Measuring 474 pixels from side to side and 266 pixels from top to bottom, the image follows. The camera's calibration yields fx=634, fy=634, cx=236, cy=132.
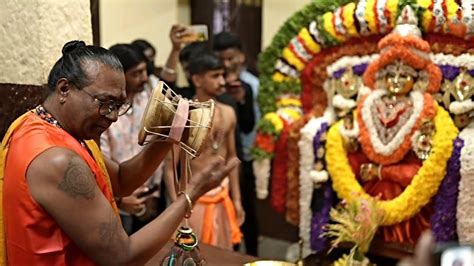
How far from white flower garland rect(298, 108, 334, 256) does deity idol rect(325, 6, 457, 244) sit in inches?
6.7

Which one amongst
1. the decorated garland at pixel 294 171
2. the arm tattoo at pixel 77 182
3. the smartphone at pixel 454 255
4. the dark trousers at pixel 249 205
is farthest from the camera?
the dark trousers at pixel 249 205

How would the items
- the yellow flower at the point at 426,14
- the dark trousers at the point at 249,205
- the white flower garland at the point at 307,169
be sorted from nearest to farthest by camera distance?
the yellow flower at the point at 426,14 → the white flower garland at the point at 307,169 → the dark trousers at the point at 249,205

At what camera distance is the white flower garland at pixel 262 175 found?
3.60m

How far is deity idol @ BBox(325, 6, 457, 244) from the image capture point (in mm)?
2918

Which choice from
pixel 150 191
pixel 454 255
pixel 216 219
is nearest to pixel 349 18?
pixel 216 219

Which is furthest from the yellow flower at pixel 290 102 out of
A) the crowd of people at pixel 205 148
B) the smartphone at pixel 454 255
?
the smartphone at pixel 454 255

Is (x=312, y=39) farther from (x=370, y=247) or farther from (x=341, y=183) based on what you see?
(x=370, y=247)

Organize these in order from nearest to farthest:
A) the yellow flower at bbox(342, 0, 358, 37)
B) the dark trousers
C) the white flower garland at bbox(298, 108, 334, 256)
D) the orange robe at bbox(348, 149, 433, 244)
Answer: the orange robe at bbox(348, 149, 433, 244)
the yellow flower at bbox(342, 0, 358, 37)
the white flower garland at bbox(298, 108, 334, 256)
the dark trousers

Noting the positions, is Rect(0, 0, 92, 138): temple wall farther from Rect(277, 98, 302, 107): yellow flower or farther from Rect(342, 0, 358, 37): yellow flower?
Rect(277, 98, 302, 107): yellow flower

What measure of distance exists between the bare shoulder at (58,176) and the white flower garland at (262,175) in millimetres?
2080

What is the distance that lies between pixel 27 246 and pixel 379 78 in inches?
78.7

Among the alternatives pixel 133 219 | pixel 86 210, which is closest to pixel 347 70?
pixel 133 219

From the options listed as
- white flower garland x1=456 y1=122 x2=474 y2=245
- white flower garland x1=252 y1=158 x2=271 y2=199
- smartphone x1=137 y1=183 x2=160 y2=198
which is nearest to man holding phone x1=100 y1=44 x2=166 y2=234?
smartphone x1=137 y1=183 x2=160 y2=198

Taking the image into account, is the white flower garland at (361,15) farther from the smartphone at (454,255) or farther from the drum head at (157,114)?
the smartphone at (454,255)
